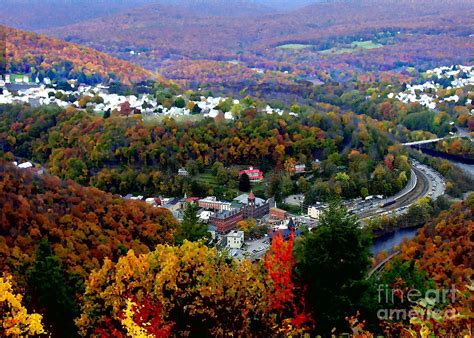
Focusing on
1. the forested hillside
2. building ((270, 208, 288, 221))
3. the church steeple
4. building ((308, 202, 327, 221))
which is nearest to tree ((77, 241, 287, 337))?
building ((270, 208, 288, 221))

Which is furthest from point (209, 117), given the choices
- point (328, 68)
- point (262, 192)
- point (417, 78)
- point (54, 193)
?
point (328, 68)

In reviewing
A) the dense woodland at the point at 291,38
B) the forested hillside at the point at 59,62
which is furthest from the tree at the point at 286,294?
the dense woodland at the point at 291,38

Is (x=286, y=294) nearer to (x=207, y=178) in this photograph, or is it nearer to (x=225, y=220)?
(x=225, y=220)

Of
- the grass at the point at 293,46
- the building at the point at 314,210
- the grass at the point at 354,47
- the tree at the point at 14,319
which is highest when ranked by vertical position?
the tree at the point at 14,319

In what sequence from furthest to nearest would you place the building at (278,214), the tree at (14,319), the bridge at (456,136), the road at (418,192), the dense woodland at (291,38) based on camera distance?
1. the dense woodland at (291,38)
2. the bridge at (456,136)
3. the road at (418,192)
4. the building at (278,214)
5. the tree at (14,319)

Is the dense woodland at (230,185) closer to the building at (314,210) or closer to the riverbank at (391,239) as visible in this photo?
the riverbank at (391,239)

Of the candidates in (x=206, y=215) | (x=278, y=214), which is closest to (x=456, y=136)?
(x=278, y=214)
